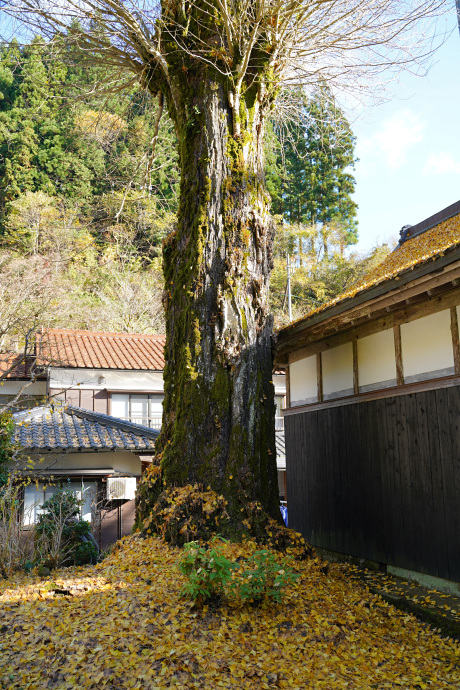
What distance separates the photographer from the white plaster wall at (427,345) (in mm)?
6262

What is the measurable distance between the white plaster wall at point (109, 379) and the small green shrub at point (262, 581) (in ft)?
47.2

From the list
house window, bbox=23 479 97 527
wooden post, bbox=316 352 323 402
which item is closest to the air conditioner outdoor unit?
house window, bbox=23 479 97 527

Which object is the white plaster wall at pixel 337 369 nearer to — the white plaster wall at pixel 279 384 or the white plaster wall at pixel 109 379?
the white plaster wall at pixel 109 379

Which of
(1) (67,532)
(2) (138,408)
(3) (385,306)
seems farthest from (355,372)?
(2) (138,408)

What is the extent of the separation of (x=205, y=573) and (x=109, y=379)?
593 inches

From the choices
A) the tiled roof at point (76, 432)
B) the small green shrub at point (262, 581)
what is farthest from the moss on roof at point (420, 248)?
the tiled roof at point (76, 432)

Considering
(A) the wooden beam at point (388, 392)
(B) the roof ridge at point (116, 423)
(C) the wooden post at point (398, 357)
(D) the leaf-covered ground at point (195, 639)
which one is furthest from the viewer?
(B) the roof ridge at point (116, 423)

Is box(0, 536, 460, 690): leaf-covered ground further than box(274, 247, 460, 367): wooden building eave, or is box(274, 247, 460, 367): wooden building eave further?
box(274, 247, 460, 367): wooden building eave

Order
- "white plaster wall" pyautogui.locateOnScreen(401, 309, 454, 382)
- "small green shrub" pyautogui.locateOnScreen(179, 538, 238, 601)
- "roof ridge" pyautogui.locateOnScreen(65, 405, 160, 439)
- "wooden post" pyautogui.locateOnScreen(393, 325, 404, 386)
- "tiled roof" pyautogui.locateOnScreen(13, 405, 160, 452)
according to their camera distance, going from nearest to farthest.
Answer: "small green shrub" pyautogui.locateOnScreen(179, 538, 238, 601), "white plaster wall" pyautogui.locateOnScreen(401, 309, 454, 382), "wooden post" pyautogui.locateOnScreen(393, 325, 404, 386), "tiled roof" pyautogui.locateOnScreen(13, 405, 160, 452), "roof ridge" pyautogui.locateOnScreen(65, 405, 160, 439)

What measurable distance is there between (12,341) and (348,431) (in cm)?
1933

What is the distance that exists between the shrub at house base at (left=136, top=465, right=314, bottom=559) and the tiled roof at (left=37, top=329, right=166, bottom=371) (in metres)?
12.4

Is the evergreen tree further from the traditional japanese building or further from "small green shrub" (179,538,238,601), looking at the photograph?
"small green shrub" (179,538,238,601)

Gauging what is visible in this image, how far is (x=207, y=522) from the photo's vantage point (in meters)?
6.23

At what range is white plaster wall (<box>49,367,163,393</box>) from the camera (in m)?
18.9
